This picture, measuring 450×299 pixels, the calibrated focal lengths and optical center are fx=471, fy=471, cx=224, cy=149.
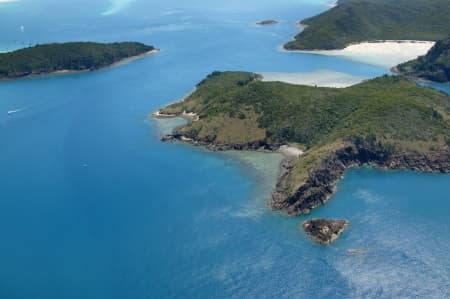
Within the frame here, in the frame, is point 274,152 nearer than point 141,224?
No

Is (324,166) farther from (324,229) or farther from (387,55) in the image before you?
(387,55)

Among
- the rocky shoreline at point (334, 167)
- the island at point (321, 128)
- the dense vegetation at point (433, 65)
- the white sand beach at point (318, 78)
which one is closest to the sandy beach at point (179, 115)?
the island at point (321, 128)

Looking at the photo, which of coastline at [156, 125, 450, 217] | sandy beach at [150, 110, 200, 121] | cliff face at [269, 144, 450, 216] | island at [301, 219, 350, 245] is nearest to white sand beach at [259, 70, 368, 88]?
sandy beach at [150, 110, 200, 121]

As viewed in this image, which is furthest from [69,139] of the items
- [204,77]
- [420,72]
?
[420,72]

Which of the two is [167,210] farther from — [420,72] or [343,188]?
[420,72]

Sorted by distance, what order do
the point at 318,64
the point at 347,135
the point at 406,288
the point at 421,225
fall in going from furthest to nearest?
the point at 318,64
the point at 347,135
the point at 421,225
the point at 406,288

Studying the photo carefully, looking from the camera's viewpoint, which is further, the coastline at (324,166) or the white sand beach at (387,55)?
the white sand beach at (387,55)

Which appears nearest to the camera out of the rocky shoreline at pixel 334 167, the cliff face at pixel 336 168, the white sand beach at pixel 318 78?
the cliff face at pixel 336 168

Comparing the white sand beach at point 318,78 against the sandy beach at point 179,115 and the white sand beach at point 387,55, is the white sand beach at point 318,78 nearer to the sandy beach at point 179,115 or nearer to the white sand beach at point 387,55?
the white sand beach at point 387,55
